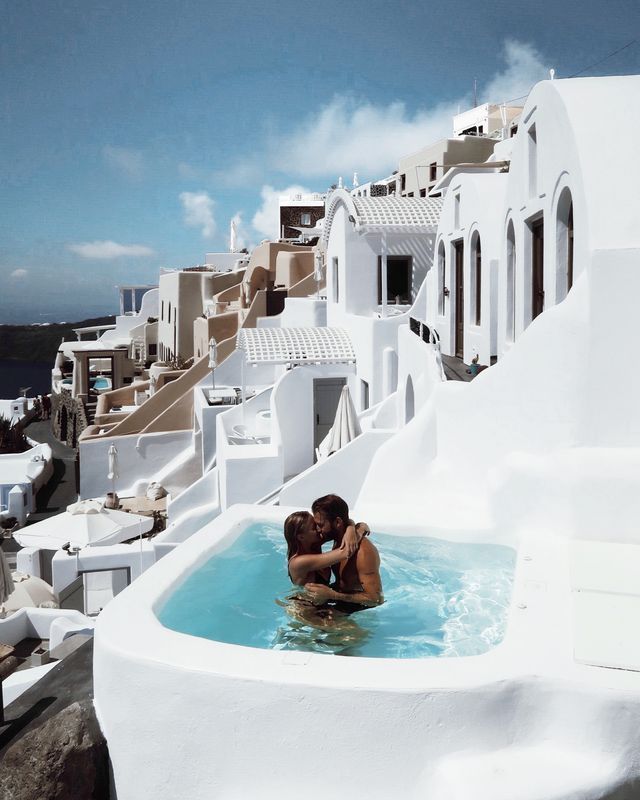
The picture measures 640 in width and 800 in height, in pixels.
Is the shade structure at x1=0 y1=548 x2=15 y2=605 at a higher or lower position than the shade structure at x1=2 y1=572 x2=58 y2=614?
higher

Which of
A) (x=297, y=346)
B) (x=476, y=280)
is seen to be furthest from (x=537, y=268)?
(x=297, y=346)

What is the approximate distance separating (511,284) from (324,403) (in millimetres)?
9023

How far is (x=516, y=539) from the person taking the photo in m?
8.13

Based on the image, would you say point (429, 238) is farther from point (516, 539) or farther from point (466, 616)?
point (466, 616)

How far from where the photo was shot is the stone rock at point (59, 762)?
5031mm

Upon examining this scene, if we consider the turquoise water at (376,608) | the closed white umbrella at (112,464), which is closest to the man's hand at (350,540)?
the turquoise water at (376,608)

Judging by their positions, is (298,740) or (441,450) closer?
(298,740)

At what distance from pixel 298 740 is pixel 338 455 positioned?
10.1 m

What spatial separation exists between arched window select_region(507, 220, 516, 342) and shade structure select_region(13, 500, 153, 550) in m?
11.9

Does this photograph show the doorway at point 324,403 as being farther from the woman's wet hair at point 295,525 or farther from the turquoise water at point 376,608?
the woman's wet hair at point 295,525

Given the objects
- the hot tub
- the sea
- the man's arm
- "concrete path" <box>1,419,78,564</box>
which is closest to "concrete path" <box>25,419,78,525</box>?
"concrete path" <box>1,419,78,564</box>

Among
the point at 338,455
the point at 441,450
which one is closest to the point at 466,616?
the point at 441,450

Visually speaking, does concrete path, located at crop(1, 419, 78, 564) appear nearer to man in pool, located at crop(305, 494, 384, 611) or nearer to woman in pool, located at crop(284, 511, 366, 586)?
woman in pool, located at crop(284, 511, 366, 586)

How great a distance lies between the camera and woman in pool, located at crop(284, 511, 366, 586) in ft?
20.9
